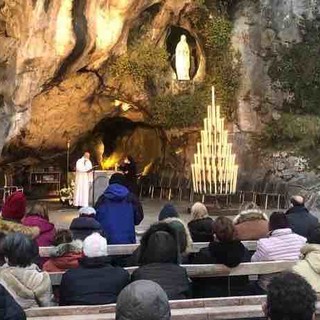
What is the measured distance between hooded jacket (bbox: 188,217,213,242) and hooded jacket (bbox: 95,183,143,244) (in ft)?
2.88

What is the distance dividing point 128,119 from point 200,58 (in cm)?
314

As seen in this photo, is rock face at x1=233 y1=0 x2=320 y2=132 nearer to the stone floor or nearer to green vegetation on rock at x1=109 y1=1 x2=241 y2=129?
green vegetation on rock at x1=109 y1=1 x2=241 y2=129

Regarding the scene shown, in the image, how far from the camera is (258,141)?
1641cm

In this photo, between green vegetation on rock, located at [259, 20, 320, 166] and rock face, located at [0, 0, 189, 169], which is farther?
green vegetation on rock, located at [259, 20, 320, 166]

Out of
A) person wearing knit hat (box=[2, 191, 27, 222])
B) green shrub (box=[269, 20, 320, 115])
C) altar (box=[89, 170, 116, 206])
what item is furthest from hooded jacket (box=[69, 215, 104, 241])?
green shrub (box=[269, 20, 320, 115])

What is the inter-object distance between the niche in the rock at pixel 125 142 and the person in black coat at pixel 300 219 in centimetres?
1251

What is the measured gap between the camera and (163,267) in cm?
396

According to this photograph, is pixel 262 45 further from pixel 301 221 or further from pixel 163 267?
pixel 163 267

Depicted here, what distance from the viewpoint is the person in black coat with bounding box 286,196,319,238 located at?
6.14m

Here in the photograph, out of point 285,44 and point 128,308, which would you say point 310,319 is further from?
point 285,44

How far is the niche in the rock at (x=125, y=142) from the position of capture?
1958 centimetres

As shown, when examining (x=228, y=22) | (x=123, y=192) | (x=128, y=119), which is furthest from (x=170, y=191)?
(x=123, y=192)

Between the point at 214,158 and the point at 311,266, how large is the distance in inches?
380

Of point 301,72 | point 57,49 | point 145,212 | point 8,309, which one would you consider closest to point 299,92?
point 301,72
